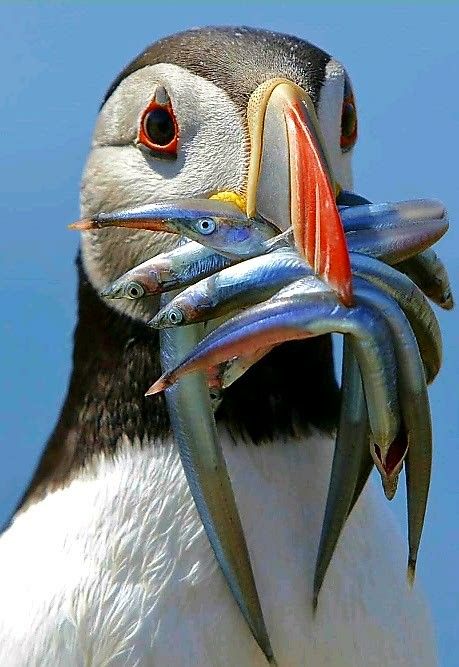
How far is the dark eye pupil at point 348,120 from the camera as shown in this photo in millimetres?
2508

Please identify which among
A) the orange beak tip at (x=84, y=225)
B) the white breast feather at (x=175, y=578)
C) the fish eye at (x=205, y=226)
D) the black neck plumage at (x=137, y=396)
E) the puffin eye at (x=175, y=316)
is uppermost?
the fish eye at (x=205, y=226)

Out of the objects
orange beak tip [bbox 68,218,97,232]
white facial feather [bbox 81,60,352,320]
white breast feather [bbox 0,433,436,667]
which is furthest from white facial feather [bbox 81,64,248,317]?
white breast feather [bbox 0,433,436,667]

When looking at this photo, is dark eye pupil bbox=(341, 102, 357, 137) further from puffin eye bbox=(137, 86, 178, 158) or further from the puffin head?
puffin eye bbox=(137, 86, 178, 158)

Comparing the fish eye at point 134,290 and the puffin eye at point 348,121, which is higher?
the puffin eye at point 348,121

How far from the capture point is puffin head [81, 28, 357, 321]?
2.22m

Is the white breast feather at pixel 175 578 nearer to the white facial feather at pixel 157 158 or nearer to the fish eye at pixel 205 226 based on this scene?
the white facial feather at pixel 157 158

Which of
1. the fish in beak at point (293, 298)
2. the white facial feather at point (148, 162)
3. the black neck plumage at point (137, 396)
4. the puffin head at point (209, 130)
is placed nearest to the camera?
the fish in beak at point (293, 298)

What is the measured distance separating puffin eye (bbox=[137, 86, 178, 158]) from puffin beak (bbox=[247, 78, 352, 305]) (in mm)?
175

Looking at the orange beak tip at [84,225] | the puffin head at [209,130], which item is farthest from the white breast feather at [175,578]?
the orange beak tip at [84,225]

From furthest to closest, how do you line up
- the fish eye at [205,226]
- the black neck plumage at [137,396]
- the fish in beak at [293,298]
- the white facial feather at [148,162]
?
the black neck plumage at [137,396], the white facial feather at [148,162], the fish eye at [205,226], the fish in beak at [293,298]

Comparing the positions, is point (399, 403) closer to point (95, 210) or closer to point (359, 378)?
point (359, 378)

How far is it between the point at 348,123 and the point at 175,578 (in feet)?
2.91

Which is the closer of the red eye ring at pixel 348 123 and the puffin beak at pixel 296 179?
the puffin beak at pixel 296 179

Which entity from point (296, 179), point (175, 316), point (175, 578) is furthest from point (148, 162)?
point (175, 578)
